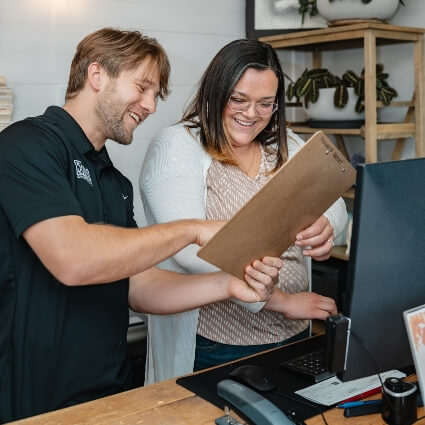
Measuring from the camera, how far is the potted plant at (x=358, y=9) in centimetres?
287

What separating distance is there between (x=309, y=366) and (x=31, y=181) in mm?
747

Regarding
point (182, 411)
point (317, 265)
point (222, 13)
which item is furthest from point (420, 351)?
point (222, 13)

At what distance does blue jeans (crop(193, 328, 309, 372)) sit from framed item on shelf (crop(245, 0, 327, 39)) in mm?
1952

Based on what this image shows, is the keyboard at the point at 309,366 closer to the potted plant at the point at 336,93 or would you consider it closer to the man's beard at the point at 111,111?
the man's beard at the point at 111,111

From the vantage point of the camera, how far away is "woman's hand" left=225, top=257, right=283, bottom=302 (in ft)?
4.54

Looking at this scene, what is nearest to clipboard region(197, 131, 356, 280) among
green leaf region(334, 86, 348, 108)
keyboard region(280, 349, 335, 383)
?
keyboard region(280, 349, 335, 383)

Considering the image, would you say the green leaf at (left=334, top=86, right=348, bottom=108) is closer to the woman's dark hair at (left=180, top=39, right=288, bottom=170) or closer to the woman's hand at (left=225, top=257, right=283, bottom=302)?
A: the woman's dark hair at (left=180, top=39, right=288, bottom=170)

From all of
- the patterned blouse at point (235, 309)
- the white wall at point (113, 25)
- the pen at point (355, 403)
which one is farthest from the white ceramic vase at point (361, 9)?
the pen at point (355, 403)

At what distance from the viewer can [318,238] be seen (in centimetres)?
153

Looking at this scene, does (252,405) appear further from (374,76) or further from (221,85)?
(374,76)

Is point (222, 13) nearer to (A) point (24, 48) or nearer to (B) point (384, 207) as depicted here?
(A) point (24, 48)

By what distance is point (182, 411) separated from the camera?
4.41ft

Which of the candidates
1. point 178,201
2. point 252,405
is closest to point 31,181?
point 178,201

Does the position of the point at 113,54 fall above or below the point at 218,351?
above
